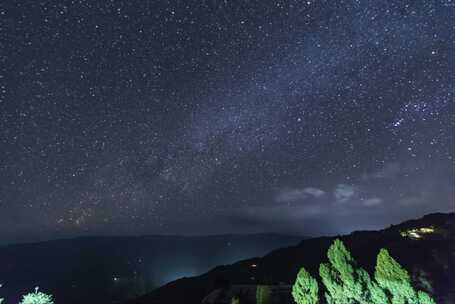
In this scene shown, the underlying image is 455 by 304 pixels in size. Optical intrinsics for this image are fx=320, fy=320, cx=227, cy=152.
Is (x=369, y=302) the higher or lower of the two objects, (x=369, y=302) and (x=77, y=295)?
the higher

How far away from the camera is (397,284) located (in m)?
30.5

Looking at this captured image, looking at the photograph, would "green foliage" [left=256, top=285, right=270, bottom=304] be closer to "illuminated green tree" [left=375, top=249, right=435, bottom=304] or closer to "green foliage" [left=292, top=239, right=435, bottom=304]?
"green foliage" [left=292, top=239, right=435, bottom=304]

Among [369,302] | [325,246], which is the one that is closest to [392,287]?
[369,302]

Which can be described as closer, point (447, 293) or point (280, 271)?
point (447, 293)

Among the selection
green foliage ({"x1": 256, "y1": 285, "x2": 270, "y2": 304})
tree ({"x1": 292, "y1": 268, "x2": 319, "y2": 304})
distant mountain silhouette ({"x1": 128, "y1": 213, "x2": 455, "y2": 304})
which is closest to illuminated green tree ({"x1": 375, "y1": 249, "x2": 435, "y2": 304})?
tree ({"x1": 292, "y1": 268, "x2": 319, "y2": 304})

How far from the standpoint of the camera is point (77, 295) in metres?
198

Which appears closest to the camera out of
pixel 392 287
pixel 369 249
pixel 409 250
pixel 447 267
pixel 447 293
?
pixel 392 287

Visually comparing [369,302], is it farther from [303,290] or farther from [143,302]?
[143,302]

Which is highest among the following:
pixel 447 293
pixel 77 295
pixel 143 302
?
pixel 447 293

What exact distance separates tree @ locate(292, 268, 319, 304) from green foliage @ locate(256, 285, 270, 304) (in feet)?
41.2

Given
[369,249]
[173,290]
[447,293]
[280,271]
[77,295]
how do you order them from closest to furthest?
[447,293] < [369,249] < [280,271] < [173,290] < [77,295]

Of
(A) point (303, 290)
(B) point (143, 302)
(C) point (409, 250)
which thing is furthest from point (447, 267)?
(B) point (143, 302)

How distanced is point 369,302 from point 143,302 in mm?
78012

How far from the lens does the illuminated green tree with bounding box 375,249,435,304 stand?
2986cm
